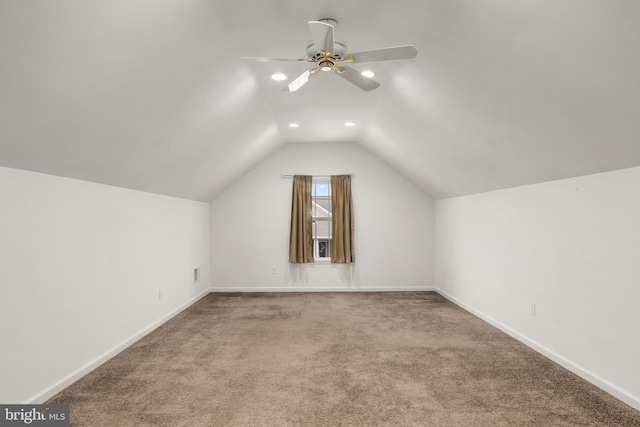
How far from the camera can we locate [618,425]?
2.14 metres

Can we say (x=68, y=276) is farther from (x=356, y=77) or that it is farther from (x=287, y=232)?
(x=287, y=232)

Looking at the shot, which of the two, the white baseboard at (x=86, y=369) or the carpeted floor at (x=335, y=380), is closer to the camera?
the carpeted floor at (x=335, y=380)

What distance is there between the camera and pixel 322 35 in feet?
6.70

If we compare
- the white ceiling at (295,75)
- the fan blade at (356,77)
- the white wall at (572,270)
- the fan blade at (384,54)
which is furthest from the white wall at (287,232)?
the fan blade at (384,54)

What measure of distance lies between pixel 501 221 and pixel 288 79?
2.78 m

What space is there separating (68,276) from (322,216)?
426 cm

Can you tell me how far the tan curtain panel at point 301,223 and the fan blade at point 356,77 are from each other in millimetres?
3512

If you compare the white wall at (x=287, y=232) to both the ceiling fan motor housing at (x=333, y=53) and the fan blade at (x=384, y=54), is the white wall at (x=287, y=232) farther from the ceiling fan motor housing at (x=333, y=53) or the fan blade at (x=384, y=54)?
the fan blade at (x=384, y=54)

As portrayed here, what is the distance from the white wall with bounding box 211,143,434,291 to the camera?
6.20m

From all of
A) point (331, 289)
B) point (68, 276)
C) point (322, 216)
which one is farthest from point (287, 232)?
point (68, 276)

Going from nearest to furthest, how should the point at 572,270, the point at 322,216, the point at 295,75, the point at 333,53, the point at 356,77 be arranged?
the point at 333,53 < the point at 356,77 < the point at 572,270 < the point at 295,75 < the point at 322,216

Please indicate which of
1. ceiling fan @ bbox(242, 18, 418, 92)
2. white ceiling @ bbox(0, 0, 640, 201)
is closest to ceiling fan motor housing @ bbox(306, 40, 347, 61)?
ceiling fan @ bbox(242, 18, 418, 92)

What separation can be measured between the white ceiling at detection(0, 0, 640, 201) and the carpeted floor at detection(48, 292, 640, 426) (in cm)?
163

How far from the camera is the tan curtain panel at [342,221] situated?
6125 millimetres
